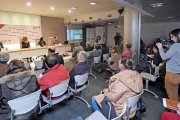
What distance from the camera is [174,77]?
2.47m

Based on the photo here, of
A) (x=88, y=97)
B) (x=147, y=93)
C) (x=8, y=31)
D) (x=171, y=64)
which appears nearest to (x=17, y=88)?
(x=88, y=97)

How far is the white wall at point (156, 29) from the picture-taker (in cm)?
1241

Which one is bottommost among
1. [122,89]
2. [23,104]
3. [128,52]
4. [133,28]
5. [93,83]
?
[93,83]

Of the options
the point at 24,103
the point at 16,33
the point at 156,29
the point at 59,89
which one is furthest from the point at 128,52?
the point at 156,29

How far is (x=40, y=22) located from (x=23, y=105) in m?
7.76

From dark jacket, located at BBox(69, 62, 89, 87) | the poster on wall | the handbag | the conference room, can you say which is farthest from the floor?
the poster on wall

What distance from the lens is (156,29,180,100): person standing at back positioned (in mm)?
2334

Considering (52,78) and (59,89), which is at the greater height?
(52,78)

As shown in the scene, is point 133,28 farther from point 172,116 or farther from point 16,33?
point 16,33

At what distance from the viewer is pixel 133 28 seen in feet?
16.3

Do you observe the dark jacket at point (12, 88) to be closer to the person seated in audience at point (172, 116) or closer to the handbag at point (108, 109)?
the handbag at point (108, 109)

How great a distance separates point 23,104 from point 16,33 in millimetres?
6914

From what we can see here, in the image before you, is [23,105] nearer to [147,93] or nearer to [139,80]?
[139,80]

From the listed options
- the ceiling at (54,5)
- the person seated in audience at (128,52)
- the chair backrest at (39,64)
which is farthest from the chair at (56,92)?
the ceiling at (54,5)
